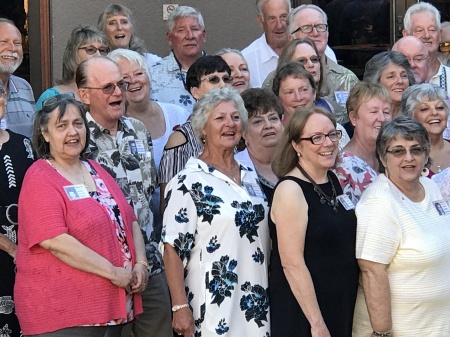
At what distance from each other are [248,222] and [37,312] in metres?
1.13

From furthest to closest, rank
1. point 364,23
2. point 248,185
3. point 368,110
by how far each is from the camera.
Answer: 1. point 364,23
2. point 368,110
3. point 248,185

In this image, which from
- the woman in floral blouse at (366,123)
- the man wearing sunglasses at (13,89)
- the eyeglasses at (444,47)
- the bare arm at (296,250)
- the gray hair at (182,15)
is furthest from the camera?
the eyeglasses at (444,47)

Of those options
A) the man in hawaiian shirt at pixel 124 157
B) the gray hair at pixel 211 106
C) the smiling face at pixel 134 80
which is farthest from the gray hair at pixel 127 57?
the gray hair at pixel 211 106

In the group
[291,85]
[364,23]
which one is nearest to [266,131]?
[291,85]

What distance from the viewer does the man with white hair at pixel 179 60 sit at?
6.70 meters

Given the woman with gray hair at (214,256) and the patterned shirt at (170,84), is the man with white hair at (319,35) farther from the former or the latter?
the woman with gray hair at (214,256)

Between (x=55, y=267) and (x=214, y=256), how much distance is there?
0.78 metres

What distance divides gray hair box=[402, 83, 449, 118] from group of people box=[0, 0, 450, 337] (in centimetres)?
64

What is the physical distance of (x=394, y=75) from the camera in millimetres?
6340

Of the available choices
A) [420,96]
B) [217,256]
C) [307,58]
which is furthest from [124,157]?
[420,96]

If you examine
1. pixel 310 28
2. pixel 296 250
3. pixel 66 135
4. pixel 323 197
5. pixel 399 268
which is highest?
pixel 310 28

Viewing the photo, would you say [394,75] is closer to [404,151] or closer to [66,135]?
[404,151]

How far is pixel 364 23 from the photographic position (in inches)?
356

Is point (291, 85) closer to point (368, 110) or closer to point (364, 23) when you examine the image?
point (368, 110)
